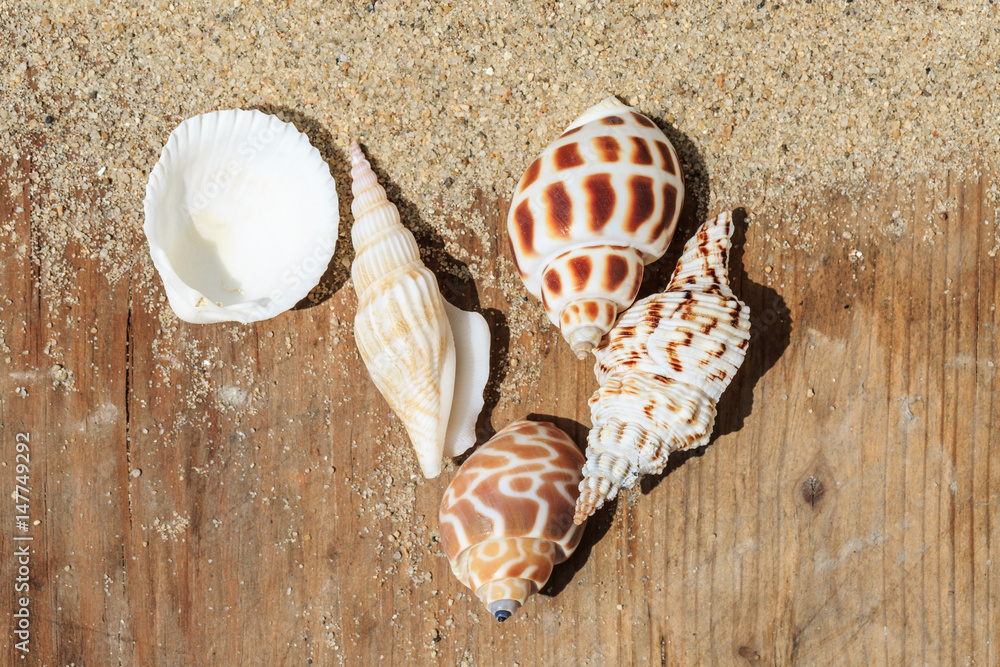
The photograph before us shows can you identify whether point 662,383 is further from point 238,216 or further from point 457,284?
point 238,216

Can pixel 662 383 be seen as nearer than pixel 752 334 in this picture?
Yes

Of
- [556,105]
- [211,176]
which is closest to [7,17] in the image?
[211,176]

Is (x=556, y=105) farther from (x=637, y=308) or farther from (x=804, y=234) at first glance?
(x=804, y=234)

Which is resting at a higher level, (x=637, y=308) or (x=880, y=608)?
(x=637, y=308)

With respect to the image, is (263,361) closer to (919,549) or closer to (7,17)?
(7,17)

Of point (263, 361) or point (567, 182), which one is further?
point (263, 361)

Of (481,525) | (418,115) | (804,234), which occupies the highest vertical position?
(418,115)

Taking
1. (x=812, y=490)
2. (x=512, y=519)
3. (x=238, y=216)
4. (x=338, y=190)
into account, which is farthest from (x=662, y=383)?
(x=238, y=216)
